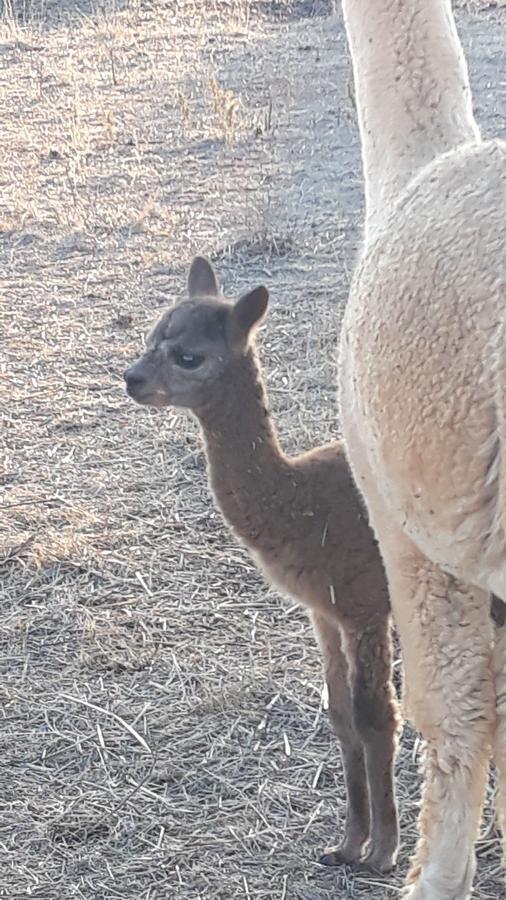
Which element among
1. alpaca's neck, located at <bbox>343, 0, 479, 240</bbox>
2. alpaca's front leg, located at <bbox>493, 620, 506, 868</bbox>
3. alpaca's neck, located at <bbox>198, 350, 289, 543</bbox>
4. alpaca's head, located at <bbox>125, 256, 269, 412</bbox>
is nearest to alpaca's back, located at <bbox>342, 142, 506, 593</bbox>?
alpaca's front leg, located at <bbox>493, 620, 506, 868</bbox>

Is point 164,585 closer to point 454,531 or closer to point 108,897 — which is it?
point 108,897

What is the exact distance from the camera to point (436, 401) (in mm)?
1973

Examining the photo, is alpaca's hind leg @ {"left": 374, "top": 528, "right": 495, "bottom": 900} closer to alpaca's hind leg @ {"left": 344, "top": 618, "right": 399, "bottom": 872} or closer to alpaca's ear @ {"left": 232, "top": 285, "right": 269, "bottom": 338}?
alpaca's hind leg @ {"left": 344, "top": 618, "right": 399, "bottom": 872}

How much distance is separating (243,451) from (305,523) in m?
0.27

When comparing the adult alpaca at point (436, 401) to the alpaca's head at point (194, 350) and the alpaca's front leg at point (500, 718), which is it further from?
the alpaca's head at point (194, 350)

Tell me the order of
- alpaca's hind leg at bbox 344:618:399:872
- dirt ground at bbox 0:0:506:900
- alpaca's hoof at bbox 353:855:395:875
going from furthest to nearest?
dirt ground at bbox 0:0:506:900, alpaca's hoof at bbox 353:855:395:875, alpaca's hind leg at bbox 344:618:399:872

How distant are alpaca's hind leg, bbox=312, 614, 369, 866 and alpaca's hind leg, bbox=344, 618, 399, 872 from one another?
8 centimetres

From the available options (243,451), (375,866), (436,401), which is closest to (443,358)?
(436,401)

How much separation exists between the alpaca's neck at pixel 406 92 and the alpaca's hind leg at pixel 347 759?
3.92 ft

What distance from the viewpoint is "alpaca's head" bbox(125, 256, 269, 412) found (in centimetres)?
348

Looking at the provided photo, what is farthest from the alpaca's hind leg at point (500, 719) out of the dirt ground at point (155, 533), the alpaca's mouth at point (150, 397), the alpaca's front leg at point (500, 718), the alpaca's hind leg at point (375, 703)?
the alpaca's mouth at point (150, 397)

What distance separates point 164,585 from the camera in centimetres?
446

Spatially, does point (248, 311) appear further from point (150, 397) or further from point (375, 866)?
point (375, 866)

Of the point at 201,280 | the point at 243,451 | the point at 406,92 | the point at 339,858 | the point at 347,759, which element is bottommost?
the point at 339,858
